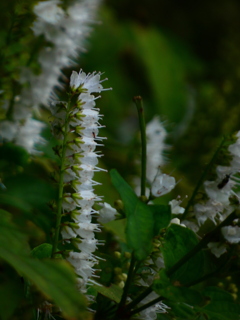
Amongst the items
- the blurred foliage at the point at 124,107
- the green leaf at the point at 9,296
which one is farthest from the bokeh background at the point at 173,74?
the green leaf at the point at 9,296

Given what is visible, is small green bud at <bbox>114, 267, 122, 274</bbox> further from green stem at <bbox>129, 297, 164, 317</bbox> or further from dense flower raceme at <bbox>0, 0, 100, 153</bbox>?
dense flower raceme at <bbox>0, 0, 100, 153</bbox>

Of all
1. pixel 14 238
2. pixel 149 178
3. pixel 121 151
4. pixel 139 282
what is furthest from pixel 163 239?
pixel 121 151

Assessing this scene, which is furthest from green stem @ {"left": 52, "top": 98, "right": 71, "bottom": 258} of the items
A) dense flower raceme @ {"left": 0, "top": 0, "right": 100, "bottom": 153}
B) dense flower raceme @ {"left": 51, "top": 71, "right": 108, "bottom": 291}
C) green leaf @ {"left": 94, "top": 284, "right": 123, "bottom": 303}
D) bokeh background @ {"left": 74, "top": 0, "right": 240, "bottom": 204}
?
bokeh background @ {"left": 74, "top": 0, "right": 240, "bottom": 204}

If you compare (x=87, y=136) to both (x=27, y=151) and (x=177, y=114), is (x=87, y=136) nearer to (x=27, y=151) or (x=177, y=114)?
(x=27, y=151)

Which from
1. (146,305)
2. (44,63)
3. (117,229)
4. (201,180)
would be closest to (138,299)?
(146,305)

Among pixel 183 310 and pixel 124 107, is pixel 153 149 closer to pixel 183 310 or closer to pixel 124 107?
pixel 183 310

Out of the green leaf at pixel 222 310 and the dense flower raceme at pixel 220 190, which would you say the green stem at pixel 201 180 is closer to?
the dense flower raceme at pixel 220 190
